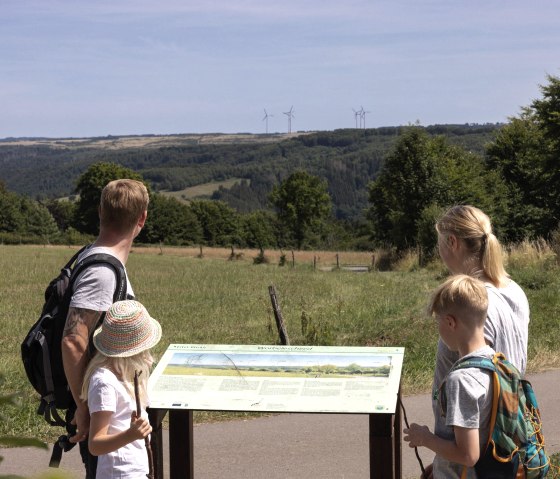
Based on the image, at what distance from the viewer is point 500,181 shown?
51.8 m

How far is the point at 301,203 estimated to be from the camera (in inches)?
3861

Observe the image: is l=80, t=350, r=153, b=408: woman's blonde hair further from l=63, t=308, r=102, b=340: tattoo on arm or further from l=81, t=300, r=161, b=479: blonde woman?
l=63, t=308, r=102, b=340: tattoo on arm

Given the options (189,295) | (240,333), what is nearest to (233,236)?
(189,295)

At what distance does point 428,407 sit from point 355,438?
1.22 metres

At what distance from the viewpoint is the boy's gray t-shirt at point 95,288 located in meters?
3.94

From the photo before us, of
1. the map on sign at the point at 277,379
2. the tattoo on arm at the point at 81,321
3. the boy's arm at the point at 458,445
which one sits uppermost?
the tattoo on arm at the point at 81,321

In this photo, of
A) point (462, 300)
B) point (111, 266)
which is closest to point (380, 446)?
point (462, 300)

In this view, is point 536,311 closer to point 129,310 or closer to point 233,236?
point 129,310

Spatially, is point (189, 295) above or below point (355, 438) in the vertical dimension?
below

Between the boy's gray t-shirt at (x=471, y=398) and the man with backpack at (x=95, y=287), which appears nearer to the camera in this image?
the boy's gray t-shirt at (x=471, y=398)

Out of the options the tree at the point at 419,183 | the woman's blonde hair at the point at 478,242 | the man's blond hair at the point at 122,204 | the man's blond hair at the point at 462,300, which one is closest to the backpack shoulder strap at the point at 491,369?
the man's blond hair at the point at 462,300

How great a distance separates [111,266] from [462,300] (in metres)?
1.61

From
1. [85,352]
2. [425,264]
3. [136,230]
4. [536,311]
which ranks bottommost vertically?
[425,264]

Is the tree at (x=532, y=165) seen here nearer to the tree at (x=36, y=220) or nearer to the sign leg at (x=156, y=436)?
the sign leg at (x=156, y=436)
